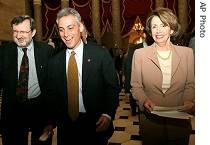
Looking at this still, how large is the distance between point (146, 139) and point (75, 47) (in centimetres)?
93

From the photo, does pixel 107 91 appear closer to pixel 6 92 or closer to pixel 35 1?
pixel 6 92

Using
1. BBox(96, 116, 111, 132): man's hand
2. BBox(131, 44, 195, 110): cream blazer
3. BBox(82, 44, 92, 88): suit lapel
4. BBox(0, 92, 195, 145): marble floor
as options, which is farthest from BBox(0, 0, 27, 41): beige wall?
BBox(131, 44, 195, 110): cream blazer

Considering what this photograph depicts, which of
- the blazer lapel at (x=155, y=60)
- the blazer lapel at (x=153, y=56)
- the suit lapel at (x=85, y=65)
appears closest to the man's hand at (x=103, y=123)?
the suit lapel at (x=85, y=65)

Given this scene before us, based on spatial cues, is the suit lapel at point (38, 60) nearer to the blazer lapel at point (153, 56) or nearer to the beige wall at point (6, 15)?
the blazer lapel at point (153, 56)

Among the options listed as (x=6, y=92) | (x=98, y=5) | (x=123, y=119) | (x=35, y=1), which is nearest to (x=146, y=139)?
(x=6, y=92)

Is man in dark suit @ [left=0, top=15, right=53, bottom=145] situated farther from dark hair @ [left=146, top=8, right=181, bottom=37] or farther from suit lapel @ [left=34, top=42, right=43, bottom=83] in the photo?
dark hair @ [left=146, top=8, right=181, bottom=37]

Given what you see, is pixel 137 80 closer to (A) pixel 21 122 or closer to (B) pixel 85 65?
(B) pixel 85 65

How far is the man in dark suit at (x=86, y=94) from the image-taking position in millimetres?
2324

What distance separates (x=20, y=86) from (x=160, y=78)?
1.34 metres

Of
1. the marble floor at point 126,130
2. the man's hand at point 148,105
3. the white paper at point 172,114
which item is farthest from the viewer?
the marble floor at point 126,130

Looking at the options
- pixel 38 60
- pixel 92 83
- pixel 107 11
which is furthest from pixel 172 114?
pixel 107 11

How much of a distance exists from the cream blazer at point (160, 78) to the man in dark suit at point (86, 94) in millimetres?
235

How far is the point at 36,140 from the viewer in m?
2.94

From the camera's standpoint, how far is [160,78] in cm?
218
